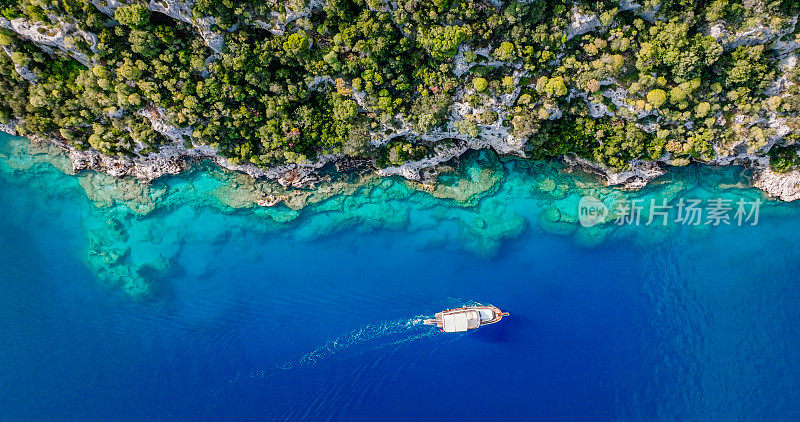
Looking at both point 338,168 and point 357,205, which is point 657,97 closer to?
point 357,205

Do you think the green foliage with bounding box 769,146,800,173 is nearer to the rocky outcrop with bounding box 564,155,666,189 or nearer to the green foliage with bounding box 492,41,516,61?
the rocky outcrop with bounding box 564,155,666,189

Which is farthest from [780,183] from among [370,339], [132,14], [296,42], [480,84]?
[132,14]

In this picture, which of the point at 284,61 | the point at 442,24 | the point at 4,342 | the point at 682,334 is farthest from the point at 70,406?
the point at 682,334

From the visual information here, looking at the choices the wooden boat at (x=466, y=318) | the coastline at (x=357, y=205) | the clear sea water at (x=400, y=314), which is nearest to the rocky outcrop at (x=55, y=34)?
the coastline at (x=357, y=205)

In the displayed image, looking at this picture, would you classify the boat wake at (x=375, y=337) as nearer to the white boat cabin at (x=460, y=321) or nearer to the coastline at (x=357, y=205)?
the white boat cabin at (x=460, y=321)

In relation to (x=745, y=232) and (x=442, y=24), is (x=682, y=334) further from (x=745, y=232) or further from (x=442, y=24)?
(x=442, y=24)

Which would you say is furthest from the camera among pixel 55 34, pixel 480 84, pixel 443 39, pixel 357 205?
pixel 357 205
